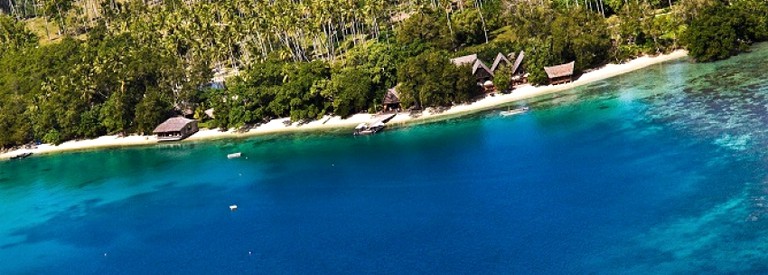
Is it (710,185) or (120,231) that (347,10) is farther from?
(710,185)

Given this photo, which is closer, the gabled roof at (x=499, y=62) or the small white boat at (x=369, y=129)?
the small white boat at (x=369, y=129)

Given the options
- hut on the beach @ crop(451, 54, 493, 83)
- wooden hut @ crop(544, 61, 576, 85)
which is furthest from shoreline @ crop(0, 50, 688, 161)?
hut on the beach @ crop(451, 54, 493, 83)

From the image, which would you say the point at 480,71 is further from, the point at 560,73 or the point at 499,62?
the point at 560,73

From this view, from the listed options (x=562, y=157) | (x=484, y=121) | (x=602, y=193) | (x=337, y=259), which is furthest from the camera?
(x=484, y=121)

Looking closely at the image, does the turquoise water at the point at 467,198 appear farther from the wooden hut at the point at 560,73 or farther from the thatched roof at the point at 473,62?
the thatched roof at the point at 473,62

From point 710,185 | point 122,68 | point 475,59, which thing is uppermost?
point 122,68

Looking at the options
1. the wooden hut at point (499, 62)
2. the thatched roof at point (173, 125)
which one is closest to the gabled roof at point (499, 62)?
the wooden hut at point (499, 62)

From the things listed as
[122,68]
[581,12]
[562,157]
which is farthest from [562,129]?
[122,68]

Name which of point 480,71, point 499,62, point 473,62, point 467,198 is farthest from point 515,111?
point 467,198
